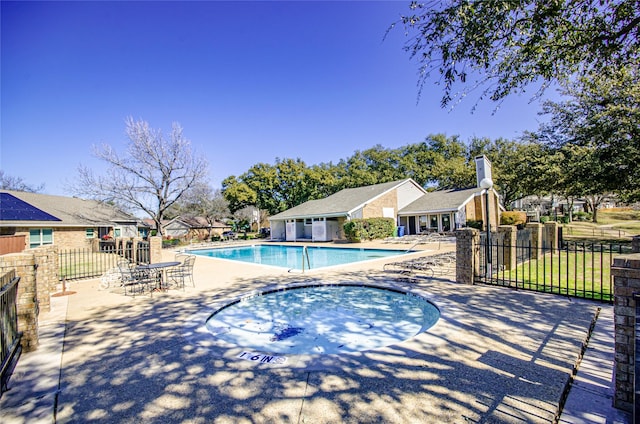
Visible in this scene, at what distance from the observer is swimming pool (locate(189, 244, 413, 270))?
1630cm

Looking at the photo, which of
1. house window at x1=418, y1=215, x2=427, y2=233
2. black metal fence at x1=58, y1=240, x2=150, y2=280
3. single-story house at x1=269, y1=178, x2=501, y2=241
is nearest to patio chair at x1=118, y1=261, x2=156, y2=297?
black metal fence at x1=58, y1=240, x2=150, y2=280

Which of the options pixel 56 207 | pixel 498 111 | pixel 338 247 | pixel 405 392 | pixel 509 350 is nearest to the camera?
pixel 405 392

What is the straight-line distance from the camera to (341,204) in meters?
28.6

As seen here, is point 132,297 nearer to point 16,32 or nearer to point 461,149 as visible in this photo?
point 16,32

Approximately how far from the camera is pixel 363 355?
13.6 ft

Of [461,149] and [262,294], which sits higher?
[461,149]

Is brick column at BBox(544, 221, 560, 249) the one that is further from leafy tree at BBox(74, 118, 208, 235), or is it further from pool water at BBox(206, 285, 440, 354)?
leafy tree at BBox(74, 118, 208, 235)

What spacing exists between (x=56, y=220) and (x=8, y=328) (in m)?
26.3

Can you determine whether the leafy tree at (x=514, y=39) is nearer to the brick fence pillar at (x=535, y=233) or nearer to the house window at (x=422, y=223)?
the brick fence pillar at (x=535, y=233)

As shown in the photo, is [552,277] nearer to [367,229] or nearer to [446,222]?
[367,229]

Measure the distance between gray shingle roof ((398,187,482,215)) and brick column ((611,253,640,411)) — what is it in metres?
24.8

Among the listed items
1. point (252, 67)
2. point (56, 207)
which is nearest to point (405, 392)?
point (252, 67)

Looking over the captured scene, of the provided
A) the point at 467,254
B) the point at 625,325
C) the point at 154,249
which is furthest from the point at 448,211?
the point at 625,325

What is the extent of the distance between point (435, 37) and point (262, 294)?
750 centimetres
